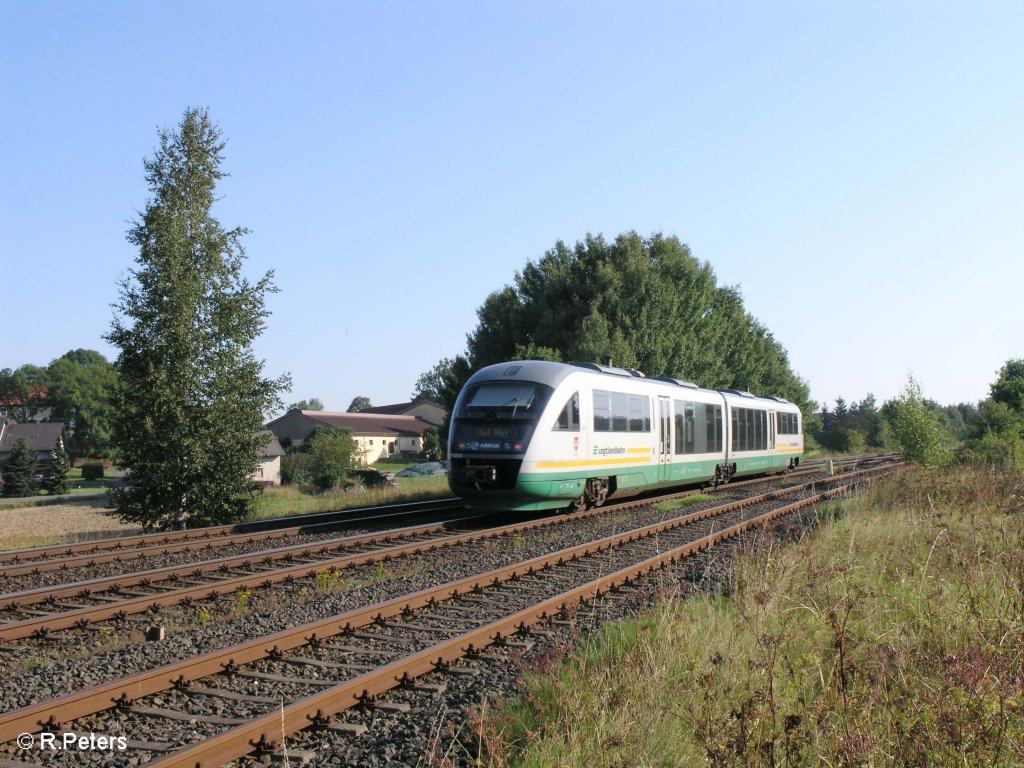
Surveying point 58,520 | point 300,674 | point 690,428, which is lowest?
point 58,520

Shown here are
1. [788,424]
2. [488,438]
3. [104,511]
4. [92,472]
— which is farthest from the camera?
[92,472]

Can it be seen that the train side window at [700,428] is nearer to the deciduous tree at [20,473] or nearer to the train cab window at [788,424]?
the train cab window at [788,424]

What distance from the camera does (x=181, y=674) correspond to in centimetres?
564

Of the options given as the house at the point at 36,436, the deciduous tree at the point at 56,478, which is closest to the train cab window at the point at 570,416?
the deciduous tree at the point at 56,478

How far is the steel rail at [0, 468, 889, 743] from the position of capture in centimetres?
480

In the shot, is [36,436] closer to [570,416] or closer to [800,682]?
[570,416]

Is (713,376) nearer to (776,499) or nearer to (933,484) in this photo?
(776,499)

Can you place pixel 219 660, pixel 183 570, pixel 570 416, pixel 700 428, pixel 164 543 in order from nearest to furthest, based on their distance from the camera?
pixel 219 660 < pixel 183 570 < pixel 164 543 < pixel 570 416 < pixel 700 428

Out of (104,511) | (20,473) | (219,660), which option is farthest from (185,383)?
(20,473)

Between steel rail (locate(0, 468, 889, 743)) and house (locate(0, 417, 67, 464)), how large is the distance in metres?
82.3

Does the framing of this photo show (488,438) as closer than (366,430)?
Yes

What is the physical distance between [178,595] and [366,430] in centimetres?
8188

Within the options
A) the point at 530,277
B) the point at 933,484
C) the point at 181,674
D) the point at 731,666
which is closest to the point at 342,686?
the point at 181,674

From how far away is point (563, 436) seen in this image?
15.5m
